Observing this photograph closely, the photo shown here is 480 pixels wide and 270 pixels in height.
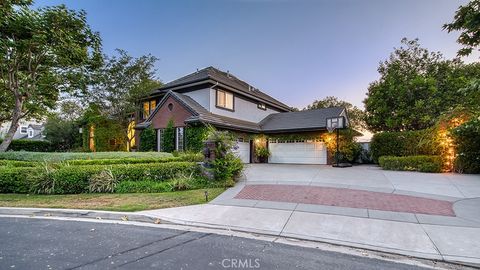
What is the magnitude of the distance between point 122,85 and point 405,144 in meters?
22.1

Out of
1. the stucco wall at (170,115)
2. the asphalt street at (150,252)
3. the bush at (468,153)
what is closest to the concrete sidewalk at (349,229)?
the asphalt street at (150,252)

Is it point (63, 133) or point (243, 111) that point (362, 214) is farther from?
point (63, 133)

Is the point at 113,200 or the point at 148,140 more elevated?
the point at 148,140

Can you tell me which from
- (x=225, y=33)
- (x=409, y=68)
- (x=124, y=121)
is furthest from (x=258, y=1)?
(x=409, y=68)

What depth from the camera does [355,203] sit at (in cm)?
729

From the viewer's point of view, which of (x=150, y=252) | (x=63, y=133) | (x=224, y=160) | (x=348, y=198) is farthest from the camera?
(x=63, y=133)

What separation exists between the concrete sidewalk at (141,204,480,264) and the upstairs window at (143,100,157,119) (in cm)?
1829

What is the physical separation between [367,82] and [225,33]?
16.6 metres

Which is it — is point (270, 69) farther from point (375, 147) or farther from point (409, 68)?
point (409, 68)

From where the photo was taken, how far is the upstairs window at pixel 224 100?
64.1ft

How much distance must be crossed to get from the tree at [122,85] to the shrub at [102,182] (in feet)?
45.9

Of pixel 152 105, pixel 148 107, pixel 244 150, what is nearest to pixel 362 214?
pixel 244 150

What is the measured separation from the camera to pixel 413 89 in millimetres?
21922

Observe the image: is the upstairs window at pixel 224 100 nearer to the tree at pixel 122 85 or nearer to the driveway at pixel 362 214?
the tree at pixel 122 85
